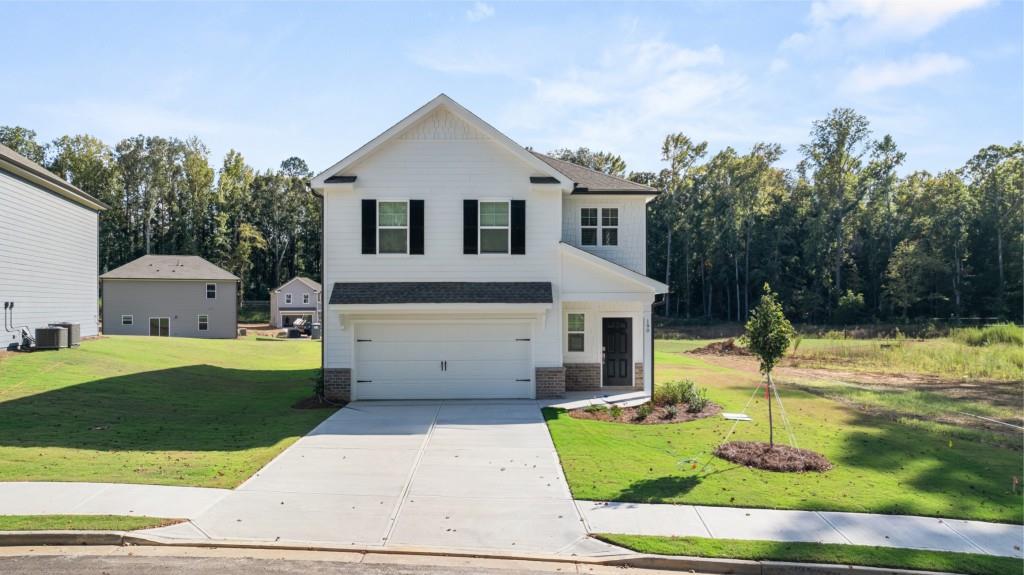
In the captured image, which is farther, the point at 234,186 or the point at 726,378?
the point at 234,186

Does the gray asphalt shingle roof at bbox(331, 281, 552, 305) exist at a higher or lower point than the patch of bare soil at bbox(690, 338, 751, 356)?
higher

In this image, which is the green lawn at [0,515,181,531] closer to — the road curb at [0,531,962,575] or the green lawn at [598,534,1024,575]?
the road curb at [0,531,962,575]

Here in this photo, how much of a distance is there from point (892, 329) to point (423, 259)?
45.7m

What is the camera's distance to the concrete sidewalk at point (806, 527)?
7.75 meters

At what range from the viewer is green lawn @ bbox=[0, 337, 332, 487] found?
10.3 meters

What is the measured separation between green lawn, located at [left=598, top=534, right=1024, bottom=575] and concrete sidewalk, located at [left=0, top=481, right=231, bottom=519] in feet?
18.7

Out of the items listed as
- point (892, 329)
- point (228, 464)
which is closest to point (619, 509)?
point (228, 464)

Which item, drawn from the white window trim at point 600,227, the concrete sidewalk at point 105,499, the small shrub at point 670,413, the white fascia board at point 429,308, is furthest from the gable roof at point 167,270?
the concrete sidewalk at point 105,499

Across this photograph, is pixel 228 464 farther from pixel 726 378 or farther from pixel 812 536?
pixel 726 378

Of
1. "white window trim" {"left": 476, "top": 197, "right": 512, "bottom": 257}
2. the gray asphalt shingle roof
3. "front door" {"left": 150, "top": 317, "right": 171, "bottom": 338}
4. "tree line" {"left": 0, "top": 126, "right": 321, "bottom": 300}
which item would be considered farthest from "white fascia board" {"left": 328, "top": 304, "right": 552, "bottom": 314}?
"tree line" {"left": 0, "top": 126, "right": 321, "bottom": 300}

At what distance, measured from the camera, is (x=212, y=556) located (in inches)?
280

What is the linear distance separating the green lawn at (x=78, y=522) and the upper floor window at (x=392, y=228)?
1059 centimetres

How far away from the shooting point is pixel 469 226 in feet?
58.3

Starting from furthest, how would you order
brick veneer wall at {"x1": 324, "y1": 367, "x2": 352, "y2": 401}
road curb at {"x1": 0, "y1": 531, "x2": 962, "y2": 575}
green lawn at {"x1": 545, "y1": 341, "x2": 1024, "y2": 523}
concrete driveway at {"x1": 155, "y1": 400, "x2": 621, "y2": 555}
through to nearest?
brick veneer wall at {"x1": 324, "y1": 367, "x2": 352, "y2": 401}
green lawn at {"x1": 545, "y1": 341, "x2": 1024, "y2": 523}
concrete driveway at {"x1": 155, "y1": 400, "x2": 621, "y2": 555}
road curb at {"x1": 0, "y1": 531, "x2": 962, "y2": 575}
